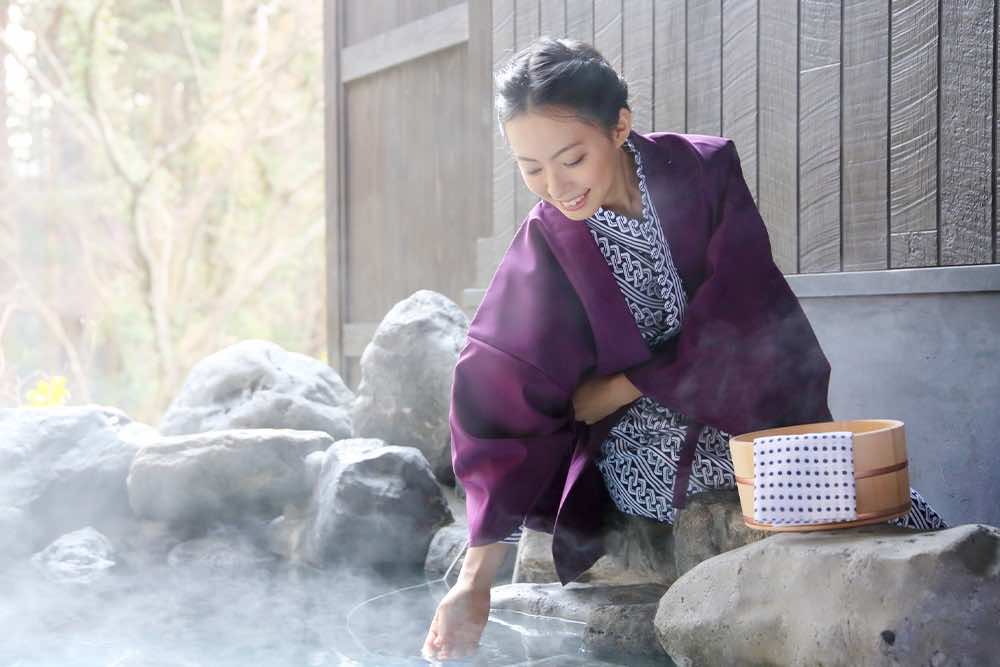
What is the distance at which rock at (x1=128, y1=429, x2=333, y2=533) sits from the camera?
4391 mm

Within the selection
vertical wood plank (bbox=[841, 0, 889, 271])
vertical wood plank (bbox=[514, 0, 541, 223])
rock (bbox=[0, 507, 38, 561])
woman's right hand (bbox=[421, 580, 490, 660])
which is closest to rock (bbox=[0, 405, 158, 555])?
rock (bbox=[0, 507, 38, 561])

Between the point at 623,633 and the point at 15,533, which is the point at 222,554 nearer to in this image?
the point at 15,533

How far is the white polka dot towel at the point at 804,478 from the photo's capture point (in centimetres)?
207

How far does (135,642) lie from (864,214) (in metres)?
2.65

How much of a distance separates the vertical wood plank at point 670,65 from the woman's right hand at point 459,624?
2.37 meters

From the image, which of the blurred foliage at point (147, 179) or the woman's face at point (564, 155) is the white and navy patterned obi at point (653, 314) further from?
the blurred foliage at point (147, 179)

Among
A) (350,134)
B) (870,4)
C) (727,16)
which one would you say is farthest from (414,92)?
(870,4)

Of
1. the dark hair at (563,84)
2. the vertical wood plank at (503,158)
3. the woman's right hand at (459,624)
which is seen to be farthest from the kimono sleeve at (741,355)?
the vertical wood plank at (503,158)

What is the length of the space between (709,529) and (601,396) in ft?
1.38

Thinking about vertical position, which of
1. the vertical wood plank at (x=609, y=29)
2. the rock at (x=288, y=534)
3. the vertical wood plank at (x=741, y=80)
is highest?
the vertical wood plank at (x=609, y=29)

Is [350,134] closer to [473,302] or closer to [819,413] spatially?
[473,302]

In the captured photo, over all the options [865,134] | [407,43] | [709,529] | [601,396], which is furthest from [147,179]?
[709,529]

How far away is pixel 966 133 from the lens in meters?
3.16

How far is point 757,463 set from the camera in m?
2.14
